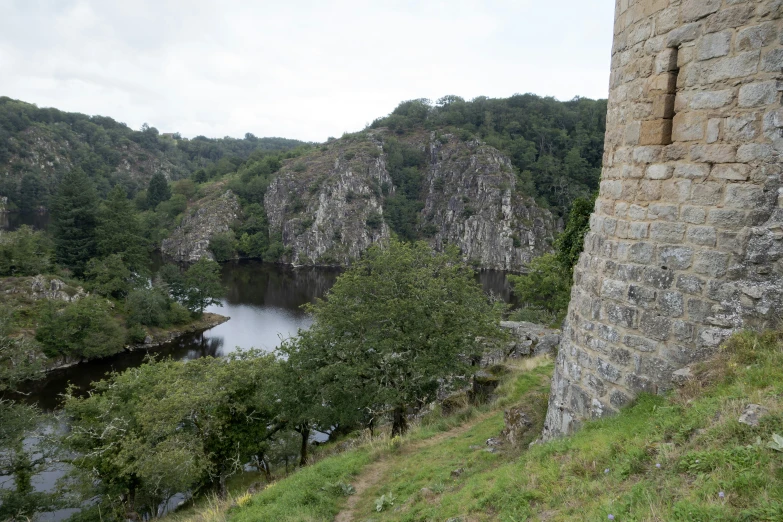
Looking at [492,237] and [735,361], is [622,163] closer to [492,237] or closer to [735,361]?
[735,361]

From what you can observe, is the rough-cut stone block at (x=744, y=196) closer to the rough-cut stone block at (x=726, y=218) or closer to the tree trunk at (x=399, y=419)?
the rough-cut stone block at (x=726, y=218)

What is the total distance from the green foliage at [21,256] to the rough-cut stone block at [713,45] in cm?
4301

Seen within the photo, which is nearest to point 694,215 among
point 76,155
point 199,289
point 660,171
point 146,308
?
point 660,171

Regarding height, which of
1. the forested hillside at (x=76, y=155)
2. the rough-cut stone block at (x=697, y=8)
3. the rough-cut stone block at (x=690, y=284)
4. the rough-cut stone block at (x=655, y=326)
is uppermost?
the forested hillside at (x=76, y=155)

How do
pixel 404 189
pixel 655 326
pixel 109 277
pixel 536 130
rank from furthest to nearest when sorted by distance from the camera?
1. pixel 536 130
2. pixel 404 189
3. pixel 109 277
4. pixel 655 326

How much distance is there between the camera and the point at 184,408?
13.0 metres

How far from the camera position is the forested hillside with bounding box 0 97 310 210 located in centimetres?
9019

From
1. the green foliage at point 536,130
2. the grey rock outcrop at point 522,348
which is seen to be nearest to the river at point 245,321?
the grey rock outcrop at point 522,348

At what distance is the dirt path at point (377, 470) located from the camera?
21.5ft

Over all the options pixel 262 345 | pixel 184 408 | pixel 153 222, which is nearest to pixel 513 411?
pixel 184 408

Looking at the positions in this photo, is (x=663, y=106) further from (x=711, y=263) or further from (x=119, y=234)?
(x=119, y=234)

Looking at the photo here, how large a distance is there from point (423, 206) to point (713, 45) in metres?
89.3

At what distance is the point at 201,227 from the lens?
77438 millimetres

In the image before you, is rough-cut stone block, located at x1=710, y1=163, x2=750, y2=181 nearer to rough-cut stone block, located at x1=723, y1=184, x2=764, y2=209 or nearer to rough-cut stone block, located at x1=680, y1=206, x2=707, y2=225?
rough-cut stone block, located at x1=723, y1=184, x2=764, y2=209
